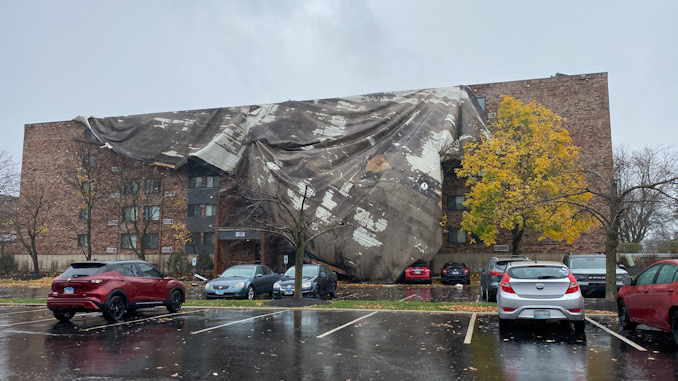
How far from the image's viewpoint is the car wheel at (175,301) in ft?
46.2

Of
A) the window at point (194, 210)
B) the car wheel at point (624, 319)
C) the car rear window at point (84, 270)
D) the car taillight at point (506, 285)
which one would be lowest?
the car wheel at point (624, 319)

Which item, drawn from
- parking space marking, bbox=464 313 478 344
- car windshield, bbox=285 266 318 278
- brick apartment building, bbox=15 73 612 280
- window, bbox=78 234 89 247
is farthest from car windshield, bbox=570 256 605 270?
window, bbox=78 234 89 247

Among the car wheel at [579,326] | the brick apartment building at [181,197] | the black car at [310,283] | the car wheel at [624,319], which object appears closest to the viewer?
the car wheel at [624,319]

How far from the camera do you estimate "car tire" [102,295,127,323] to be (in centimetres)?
1178

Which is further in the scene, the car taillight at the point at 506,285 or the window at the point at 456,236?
the window at the point at 456,236

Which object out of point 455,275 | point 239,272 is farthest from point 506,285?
point 455,275

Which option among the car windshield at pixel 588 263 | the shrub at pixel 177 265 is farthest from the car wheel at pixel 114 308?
the shrub at pixel 177 265

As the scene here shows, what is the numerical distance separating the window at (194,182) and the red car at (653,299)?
3485 cm

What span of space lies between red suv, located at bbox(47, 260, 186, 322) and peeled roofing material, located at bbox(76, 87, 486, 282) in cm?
1765

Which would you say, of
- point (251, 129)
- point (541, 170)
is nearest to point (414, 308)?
point (541, 170)

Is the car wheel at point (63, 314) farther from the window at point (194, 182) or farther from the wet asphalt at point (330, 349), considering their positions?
the window at point (194, 182)

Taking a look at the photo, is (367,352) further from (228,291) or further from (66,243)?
(66,243)

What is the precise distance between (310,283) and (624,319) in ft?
35.4

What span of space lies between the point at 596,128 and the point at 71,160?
4249cm
